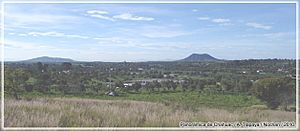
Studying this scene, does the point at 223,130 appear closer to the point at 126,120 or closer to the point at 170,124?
the point at 170,124

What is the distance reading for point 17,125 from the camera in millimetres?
4141

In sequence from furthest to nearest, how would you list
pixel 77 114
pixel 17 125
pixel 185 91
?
pixel 185 91, pixel 77 114, pixel 17 125

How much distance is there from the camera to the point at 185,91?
63.9m

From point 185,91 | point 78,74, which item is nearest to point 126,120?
point 78,74

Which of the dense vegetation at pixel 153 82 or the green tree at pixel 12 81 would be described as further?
the dense vegetation at pixel 153 82

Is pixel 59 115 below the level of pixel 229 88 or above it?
above

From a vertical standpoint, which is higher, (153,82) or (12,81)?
(12,81)

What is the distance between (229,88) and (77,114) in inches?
2132

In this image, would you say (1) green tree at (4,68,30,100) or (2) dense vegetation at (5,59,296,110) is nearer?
(1) green tree at (4,68,30,100)

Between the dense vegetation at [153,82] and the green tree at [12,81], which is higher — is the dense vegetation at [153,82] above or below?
below

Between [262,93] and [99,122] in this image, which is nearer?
[99,122]

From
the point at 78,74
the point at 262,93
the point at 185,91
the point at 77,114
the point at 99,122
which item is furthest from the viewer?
the point at 185,91

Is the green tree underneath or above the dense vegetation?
above

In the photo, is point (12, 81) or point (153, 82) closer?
point (12, 81)
